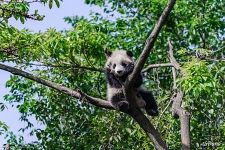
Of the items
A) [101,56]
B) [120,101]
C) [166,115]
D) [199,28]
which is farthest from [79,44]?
[199,28]

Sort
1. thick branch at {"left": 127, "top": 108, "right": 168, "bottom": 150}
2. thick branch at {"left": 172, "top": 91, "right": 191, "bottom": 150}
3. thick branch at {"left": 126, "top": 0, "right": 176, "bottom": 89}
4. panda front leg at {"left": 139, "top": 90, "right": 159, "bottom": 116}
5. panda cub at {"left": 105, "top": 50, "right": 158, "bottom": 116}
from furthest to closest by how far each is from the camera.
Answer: panda front leg at {"left": 139, "top": 90, "right": 159, "bottom": 116}
panda cub at {"left": 105, "top": 50, "right": 158, "bottom": 116}
thick branch at {"left": 172, "top": 91, "right": 191, "bottom": 150}
thick branch at {"left": 127, "top": 108, "right": 168, "bottom": 150}
thick branch at {"left": 126, "top": 0, "right": 176, "bottom": 89}

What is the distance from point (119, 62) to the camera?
6336 millimetres

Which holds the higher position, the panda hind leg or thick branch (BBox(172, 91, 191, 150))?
the panda hind leg

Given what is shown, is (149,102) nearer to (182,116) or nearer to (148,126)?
(182,116)

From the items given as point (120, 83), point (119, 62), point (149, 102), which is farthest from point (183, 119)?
point (119, 62)

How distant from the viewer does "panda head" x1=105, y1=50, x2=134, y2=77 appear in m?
6.03

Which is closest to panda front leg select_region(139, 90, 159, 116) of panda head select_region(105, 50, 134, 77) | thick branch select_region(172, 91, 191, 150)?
panda head select_region(105, 50, 134, 77)

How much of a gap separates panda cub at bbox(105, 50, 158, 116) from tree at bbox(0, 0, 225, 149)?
181 mm

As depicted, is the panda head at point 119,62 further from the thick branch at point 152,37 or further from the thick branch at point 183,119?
the thick branch at point 152,37

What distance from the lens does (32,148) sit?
1163cm

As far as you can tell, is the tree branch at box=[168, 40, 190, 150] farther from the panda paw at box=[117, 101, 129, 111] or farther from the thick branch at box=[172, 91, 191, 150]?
the panda paw at box=[117, 101, 129, 111]

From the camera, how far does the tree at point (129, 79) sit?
5.13 meters

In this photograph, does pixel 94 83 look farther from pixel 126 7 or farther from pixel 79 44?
pixel 126 7

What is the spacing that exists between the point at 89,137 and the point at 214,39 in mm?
5601
